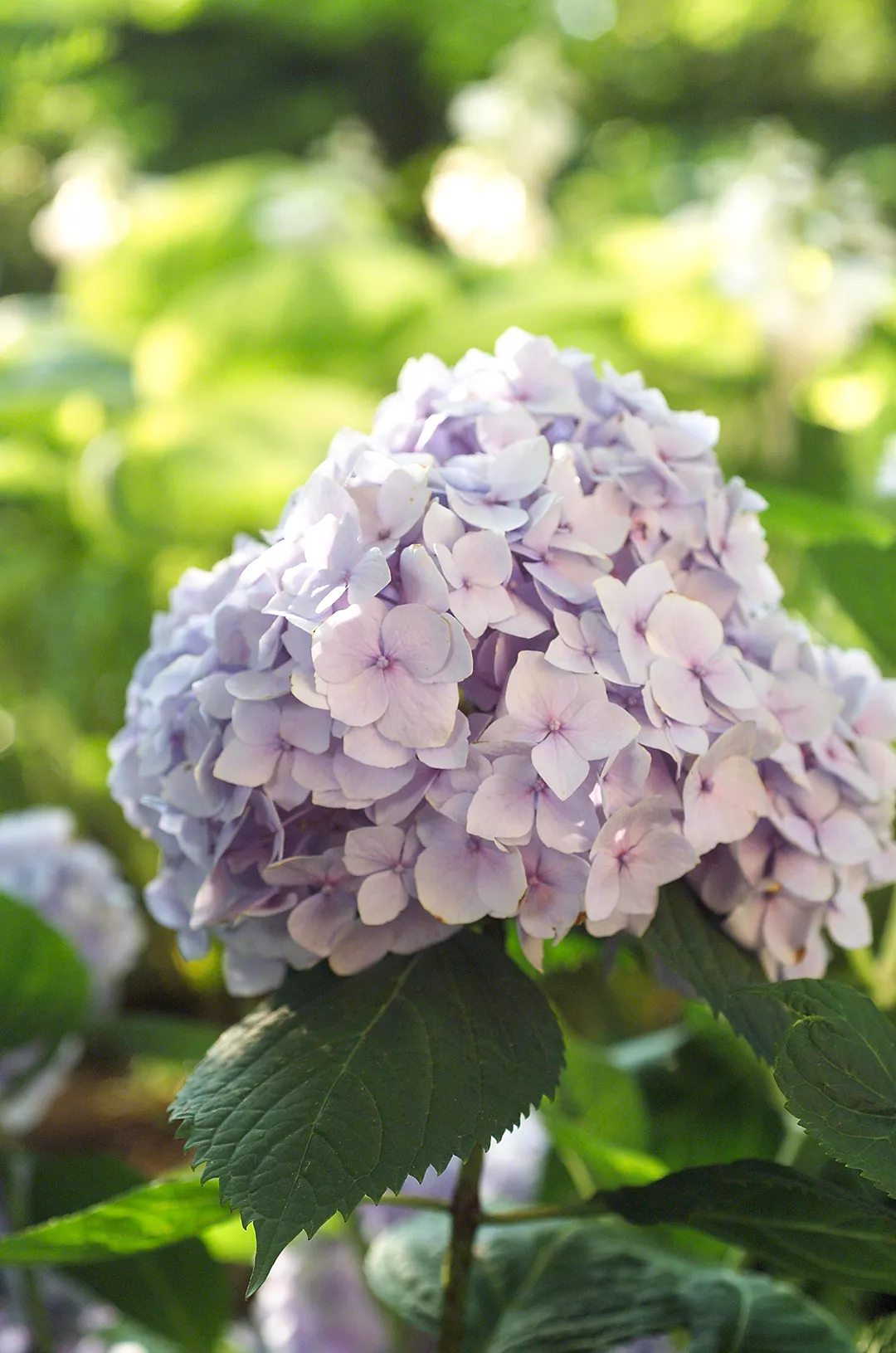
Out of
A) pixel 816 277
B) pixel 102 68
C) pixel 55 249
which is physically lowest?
pixel 102 68

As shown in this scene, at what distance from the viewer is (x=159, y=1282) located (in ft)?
1.96

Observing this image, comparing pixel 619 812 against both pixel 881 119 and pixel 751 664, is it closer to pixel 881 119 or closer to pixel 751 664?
pixel 751 664

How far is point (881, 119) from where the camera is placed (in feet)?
21.0

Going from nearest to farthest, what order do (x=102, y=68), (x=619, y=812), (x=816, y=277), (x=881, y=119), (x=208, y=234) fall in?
(x=619, y=812) < (x=816, y=277) < (x=208, y=234) < (x=102, y=68) < (x=881, y=119)

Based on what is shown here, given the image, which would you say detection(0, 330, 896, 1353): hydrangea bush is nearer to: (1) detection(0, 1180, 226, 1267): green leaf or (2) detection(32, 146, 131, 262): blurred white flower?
(1) detection(0, 1180, 226, 1267): green leaf

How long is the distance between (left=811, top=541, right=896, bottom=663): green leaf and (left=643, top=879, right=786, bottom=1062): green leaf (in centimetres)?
21

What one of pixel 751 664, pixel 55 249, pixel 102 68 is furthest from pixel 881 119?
pixel 751 664

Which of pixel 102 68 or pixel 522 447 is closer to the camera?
pixel 522 447

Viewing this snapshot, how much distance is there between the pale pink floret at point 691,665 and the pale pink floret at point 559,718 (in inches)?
0.7

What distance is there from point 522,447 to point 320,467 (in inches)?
2.6

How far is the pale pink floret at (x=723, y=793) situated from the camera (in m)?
0.36

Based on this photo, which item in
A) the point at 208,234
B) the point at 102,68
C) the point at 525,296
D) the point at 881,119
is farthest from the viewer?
the point at 881,119

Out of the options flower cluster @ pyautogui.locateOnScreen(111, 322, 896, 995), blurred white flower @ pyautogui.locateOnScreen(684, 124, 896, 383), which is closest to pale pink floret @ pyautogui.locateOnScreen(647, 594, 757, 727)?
flower cluster @ pyautogui.locateOnScreen(111, 322, 896, 995)

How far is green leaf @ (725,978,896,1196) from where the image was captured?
336 millimetres
